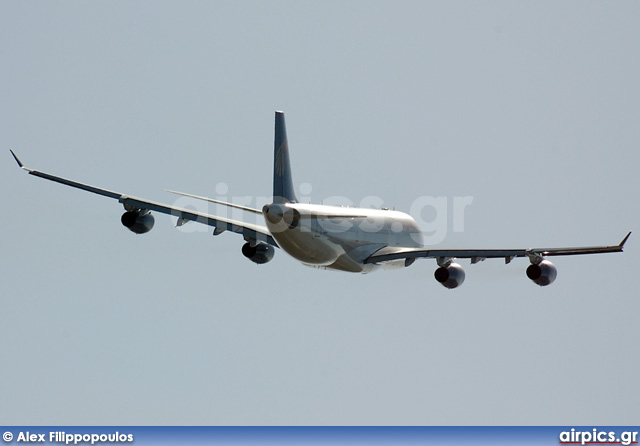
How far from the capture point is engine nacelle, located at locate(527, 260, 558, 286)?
55.1 m

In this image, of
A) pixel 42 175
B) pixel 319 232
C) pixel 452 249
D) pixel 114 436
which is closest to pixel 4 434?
pixel 114 436

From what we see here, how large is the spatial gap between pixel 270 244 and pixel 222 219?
3.69 metres

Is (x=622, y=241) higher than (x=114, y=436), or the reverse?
(x=622, y=241)

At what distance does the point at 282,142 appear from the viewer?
54125mm

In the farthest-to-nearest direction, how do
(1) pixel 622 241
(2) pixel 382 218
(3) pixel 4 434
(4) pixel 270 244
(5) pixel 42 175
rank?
(2) pixel 382 218 → (4) pixel 270 244 → (5) pixel 42 175 → (1) pixel 622 241 → (3) pixel 4 434

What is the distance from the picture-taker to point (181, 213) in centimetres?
5509

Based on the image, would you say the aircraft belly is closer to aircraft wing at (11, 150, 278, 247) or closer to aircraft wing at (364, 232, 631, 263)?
aircraft wing at (11, 150, 278, 247)

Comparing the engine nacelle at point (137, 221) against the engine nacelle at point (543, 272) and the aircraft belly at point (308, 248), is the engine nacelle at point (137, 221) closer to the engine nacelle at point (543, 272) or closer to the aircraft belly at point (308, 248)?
the aircraft belly at point (308, 248)

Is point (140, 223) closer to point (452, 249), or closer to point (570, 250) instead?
point (452, 249)

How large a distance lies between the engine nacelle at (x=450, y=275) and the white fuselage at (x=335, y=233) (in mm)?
4118

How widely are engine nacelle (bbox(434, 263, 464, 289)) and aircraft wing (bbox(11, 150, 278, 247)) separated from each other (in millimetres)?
7914

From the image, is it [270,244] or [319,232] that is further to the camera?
[270,244]

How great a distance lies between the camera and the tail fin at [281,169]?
53469mm

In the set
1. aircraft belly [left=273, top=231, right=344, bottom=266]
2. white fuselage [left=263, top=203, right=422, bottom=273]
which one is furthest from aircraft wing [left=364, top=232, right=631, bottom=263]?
aircraft belly [left=273, top=231, right=344, bottom=266]
